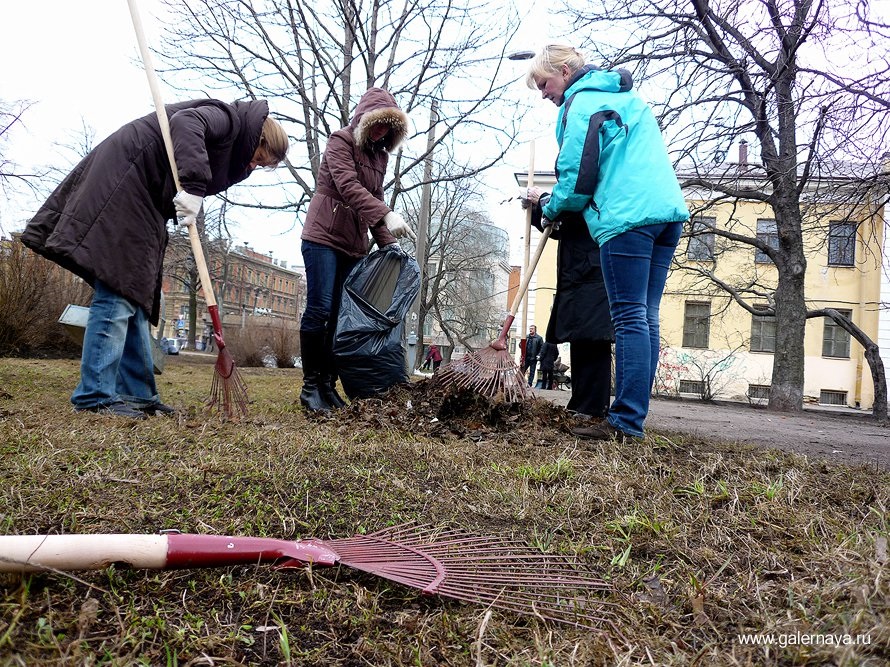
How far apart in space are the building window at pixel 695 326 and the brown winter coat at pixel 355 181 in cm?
2126

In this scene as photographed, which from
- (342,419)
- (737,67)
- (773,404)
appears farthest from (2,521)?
(773,404)

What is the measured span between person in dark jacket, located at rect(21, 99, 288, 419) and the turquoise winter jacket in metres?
1.92

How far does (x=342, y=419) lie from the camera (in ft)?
10.3

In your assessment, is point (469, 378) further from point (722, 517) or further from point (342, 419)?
point (722, 517)

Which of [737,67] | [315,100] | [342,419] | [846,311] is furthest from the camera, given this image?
[846,311]

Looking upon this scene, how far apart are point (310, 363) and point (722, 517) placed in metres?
2.75

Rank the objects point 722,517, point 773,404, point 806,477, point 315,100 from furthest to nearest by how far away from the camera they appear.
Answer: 1. point 773,404
2. point 315,100
3. point 806,477
4. point 722,517

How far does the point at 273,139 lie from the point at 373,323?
4.18ft

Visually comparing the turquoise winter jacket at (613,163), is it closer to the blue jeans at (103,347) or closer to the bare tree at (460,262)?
the blue jeans at (103,347)

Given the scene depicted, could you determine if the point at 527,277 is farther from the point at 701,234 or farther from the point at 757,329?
the point at 757,329

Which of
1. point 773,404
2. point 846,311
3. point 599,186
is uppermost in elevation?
point 846,311

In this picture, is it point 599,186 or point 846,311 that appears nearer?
point 599,186

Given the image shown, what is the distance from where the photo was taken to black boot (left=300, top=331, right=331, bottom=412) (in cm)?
378

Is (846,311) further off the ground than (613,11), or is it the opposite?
(613,11)
